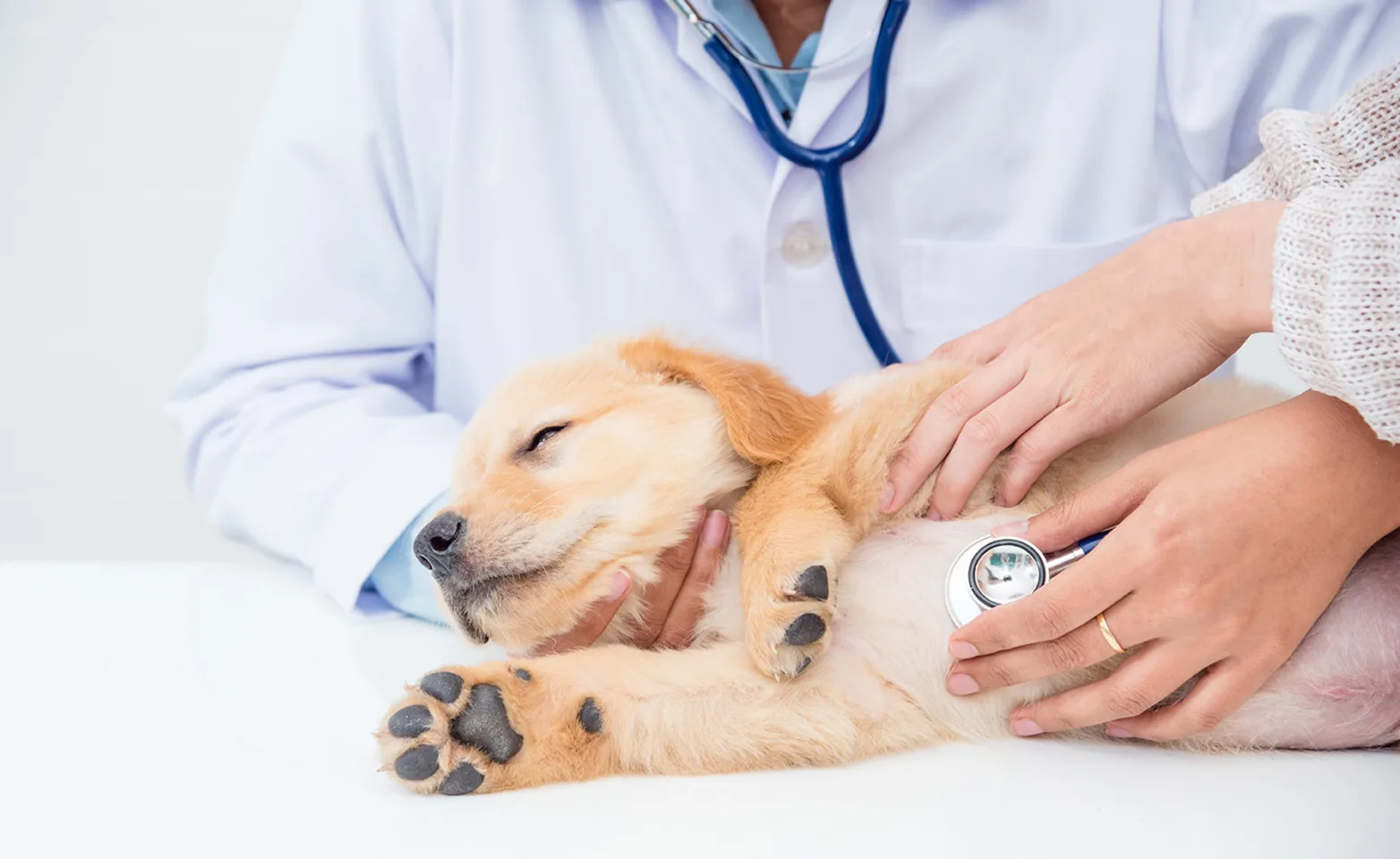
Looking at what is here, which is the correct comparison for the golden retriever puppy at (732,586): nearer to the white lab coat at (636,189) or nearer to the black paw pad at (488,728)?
the black paw pad at (488,728)

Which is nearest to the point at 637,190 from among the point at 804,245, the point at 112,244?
the point at 804,245

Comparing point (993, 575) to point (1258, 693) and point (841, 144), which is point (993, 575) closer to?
point (1258, 693)

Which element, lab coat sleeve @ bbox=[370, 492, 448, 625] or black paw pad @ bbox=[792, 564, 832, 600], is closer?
black paw pad @ bbox=[792, 564, 832, 600]

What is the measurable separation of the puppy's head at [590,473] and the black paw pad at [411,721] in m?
0.18

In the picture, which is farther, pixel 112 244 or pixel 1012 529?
pixel 112 244

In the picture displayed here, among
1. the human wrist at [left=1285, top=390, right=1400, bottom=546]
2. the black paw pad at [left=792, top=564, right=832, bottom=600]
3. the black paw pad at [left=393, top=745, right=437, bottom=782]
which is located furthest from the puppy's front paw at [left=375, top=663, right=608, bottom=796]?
the human wrist at [left=1285, top=390, right=1400, bottom=546]

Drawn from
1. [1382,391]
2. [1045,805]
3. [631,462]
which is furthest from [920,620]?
[1382,391]

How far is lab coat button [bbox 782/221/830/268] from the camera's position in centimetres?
156

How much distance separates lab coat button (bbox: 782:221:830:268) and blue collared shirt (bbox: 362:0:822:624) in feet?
0.66

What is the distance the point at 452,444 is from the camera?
61.6 inches

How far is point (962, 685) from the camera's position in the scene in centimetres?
104

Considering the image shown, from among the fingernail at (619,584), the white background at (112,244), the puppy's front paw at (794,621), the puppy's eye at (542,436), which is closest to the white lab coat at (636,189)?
the puppy's eye at (542,436)

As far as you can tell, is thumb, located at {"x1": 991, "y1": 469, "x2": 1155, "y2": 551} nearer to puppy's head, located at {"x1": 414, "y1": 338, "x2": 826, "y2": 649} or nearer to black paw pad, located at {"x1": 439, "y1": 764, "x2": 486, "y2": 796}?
puppy's head, located at {"x1": 414, "y1": 338, "x2": 826, "y2": 649}

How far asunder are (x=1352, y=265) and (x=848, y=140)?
788 millimetres
